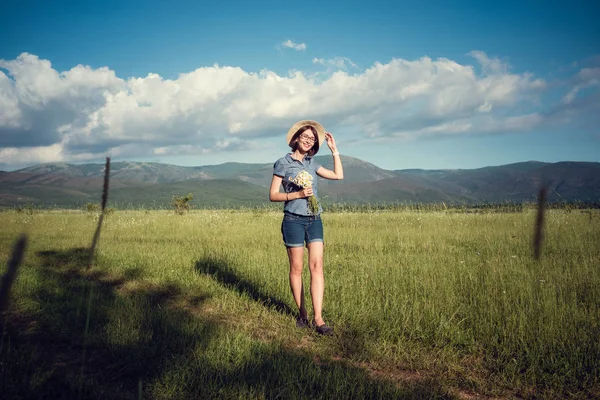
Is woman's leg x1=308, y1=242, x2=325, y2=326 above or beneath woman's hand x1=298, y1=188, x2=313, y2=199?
beneath

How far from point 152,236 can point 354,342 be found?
1163 cm

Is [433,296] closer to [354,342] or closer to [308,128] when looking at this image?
[354,342]

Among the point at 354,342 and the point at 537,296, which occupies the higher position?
the point at 537,296

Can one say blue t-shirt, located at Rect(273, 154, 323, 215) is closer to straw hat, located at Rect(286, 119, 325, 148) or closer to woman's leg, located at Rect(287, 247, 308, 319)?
straw hat, located at Rect(286, 119, 325, 148)

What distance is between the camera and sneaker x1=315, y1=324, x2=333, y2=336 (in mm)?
5164

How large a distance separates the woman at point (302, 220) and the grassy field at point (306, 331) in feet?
1.47

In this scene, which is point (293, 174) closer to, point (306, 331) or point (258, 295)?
point (306, 331)

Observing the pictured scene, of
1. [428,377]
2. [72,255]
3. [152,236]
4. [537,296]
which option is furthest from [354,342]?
[152,236]

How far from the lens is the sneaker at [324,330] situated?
5164mm

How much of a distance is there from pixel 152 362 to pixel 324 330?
217cm

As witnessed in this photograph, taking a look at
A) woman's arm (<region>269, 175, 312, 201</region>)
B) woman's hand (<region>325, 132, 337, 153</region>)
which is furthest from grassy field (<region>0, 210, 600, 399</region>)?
woman's hand (<region>325, 132, 337, 153</region>)

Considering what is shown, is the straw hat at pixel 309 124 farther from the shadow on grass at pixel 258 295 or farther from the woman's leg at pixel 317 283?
the shadow on grass at pixel 258 295

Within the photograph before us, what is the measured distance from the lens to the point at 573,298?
575cm

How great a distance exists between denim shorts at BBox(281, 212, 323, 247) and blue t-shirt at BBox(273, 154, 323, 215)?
105 mm
